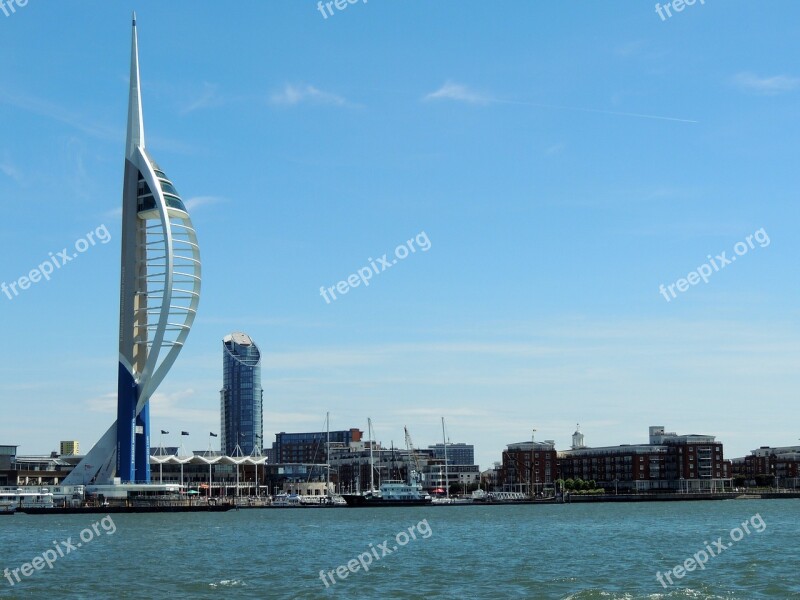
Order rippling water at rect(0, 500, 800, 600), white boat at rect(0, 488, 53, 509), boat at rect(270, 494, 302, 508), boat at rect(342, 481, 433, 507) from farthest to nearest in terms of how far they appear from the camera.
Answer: boat at rect(270, 494, 302, 508)
boat at rect(342, 481, 433, 507)
white boat at rect(0, 488, 53, 509)
rippling water at rect(0, 500, 800, 600)

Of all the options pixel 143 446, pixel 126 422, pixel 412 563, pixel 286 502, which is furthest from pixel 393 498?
pixel 412 563

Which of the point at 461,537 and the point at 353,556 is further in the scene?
the point at 461,537

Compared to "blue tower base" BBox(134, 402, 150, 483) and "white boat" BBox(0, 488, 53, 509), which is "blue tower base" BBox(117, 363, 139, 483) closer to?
"blue tower base" BBox(134, 402, 150, 483)

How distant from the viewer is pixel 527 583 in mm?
43812

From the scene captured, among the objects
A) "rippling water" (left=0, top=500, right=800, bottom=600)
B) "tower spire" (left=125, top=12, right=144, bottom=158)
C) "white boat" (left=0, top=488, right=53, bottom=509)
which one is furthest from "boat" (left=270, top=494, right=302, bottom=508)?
"rippling water" (left=0, top=500, right=800, bottom=600)

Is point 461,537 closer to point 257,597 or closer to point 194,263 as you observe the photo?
point 257,597

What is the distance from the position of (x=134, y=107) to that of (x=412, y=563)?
87059 millimetres

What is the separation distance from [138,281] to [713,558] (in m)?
82.3

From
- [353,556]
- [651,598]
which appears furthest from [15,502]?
[651,598]

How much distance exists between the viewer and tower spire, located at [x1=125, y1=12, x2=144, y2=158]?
127m

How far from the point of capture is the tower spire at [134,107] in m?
127

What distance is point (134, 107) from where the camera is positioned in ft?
420

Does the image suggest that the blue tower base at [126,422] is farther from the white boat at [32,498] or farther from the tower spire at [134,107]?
the tower spire at [134,107]

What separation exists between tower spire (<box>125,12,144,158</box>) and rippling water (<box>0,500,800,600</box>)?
2038 inches
